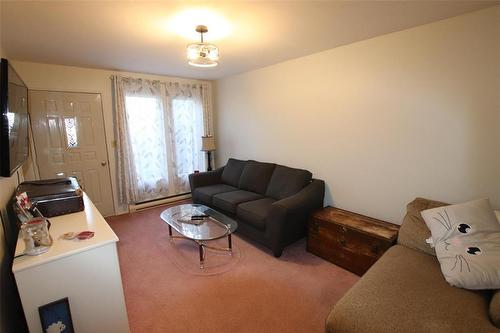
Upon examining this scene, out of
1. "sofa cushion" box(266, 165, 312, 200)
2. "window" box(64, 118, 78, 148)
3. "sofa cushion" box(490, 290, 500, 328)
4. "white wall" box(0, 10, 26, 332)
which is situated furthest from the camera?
"window" box(64, 118, 78, 148)

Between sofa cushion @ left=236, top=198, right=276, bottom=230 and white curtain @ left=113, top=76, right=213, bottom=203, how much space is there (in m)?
2.02

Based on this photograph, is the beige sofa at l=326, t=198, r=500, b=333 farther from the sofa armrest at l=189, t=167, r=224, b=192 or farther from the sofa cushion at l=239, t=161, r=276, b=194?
the sofa armrest at l=189, t=167, r=224, b=192

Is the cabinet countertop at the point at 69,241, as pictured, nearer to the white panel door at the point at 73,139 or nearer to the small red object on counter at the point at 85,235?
the small red object on counter at the point at 85,235

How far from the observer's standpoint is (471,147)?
6.50ft

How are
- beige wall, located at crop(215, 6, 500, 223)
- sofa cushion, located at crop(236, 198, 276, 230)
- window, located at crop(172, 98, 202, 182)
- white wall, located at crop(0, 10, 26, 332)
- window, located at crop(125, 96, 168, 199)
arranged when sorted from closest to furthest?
white wall, located at crop(0, 10, 26, 332) → beige wall, located at crop(215, 6, 500, 223) → sofa cushion, located at crop(236, 198, 276, 230) → window, located at crop(125, 96, 168, 199) → window, located at crop(172, 98, 202, 182)

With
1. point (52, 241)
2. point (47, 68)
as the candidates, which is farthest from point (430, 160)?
point (47, 68)

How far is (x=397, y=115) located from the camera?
2363mm

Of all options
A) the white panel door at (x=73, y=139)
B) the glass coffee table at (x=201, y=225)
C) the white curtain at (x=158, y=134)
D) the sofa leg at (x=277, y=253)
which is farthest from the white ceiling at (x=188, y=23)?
the sofa leg at (x=277, y=253)

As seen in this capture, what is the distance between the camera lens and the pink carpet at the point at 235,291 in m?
1.78

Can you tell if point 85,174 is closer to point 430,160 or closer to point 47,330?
point 47,330

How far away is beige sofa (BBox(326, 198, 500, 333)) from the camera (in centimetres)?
117

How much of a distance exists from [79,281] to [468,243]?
7.86 feet

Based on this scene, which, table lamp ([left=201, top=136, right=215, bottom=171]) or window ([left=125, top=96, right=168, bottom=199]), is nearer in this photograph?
window ([left=125, top=96, right=168, bottom=199])

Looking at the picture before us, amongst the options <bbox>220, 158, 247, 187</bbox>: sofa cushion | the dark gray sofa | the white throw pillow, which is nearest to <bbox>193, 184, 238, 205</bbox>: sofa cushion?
the dark gray sofa
